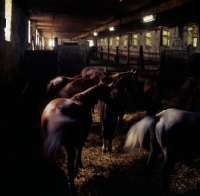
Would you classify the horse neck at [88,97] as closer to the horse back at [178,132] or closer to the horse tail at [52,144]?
the horse tail at [52,144]

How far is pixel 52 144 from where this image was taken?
3764mm

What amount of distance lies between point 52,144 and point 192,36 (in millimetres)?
18616

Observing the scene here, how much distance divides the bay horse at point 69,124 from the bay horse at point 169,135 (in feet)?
3.20

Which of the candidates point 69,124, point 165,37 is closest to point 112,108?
point 69,124

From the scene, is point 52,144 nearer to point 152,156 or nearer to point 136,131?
point 136,131

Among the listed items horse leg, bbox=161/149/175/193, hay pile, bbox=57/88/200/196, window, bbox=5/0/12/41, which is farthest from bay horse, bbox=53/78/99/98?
window, bbox=5/0/12/41

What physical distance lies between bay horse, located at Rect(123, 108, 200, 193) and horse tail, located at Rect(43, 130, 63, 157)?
4.60ft

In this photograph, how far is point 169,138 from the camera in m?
4.31

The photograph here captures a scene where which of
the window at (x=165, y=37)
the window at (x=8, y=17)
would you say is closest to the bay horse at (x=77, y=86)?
the window at (x=8, y=17)

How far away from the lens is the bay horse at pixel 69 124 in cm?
387

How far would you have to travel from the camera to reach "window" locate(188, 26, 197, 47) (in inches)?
771

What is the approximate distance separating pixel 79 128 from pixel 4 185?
2.55 m

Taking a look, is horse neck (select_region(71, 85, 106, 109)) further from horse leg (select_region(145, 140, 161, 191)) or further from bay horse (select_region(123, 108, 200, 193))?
horse leg (select_region(145, 140, 161, 191))

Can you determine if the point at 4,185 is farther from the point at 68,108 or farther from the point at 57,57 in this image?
the point at 57,57
